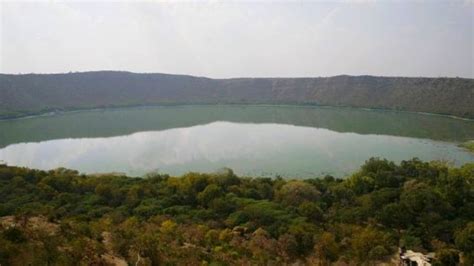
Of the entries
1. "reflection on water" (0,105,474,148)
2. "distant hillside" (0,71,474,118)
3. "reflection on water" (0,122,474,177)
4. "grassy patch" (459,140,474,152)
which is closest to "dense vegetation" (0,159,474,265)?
"reflection on water" (0,122,474,177)

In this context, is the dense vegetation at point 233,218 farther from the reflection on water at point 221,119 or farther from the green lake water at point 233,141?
the reflection on water at point 221,119

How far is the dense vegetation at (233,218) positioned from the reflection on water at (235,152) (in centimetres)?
794

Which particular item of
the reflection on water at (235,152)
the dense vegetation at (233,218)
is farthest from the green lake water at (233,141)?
the dense vegetation at (233,218)

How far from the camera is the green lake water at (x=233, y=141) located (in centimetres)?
3519

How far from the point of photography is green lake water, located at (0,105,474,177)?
35188mm

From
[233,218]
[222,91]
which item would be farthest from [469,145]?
[222,91]

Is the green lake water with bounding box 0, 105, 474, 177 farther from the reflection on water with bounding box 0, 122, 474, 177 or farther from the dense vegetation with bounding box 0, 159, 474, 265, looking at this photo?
the dense vegetation with bounding box 0, 159, 474, 265

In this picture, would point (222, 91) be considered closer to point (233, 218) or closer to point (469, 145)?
point (469, 145)

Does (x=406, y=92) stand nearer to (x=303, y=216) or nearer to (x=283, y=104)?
(x=283, y=104)

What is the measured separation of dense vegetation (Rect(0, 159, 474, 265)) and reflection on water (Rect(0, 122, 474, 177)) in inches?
313

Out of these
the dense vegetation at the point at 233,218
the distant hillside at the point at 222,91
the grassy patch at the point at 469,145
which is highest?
the distant hillside at the point at 222,91

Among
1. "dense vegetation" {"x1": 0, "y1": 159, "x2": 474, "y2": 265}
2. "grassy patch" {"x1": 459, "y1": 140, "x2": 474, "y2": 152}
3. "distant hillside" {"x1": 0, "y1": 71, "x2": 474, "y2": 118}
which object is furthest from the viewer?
"distant hillside" {"x1": 0, "y1": 71, "x2": 474, "y2": 118}

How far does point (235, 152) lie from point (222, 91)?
6956 cm

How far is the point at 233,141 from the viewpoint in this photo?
154ft
